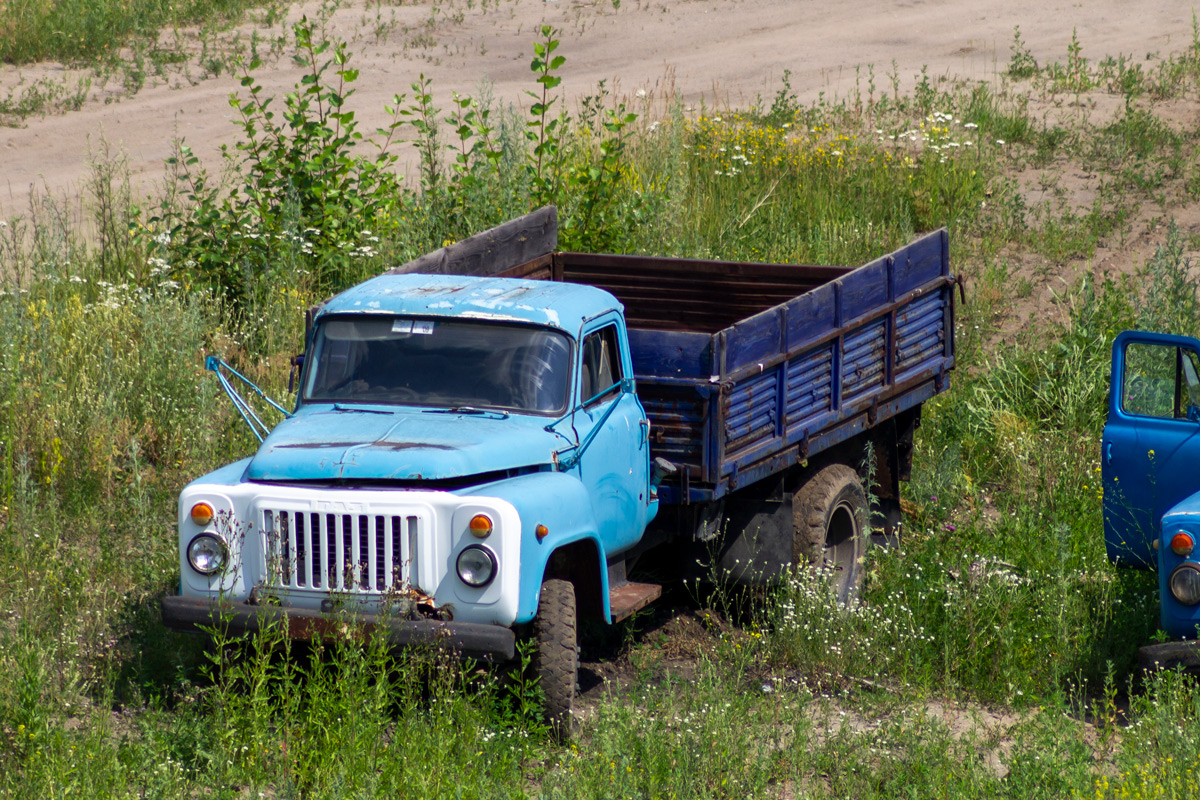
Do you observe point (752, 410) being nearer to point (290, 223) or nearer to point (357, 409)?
point (357, 409)

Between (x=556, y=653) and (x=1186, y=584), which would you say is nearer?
(x=556, y=653)

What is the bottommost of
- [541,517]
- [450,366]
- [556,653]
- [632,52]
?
[556,653]

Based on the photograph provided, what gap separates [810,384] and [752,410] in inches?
24.1

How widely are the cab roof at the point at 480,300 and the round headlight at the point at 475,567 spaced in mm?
1277

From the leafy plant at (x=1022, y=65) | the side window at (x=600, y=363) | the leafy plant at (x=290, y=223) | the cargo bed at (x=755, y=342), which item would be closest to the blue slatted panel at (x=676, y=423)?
the cargo bed at (x=755, y=342)

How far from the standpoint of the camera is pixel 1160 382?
6508 millimetres

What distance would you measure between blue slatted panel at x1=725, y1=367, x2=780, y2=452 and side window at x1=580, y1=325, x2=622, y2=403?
2.01 feet

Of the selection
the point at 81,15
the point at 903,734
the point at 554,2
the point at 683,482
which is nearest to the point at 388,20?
the point at 554,2

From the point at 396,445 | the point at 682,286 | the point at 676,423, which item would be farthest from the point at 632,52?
the point at 396,445

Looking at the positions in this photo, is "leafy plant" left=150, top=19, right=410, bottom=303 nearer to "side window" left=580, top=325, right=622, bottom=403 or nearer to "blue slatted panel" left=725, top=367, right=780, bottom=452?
"side window" left=580, top=325, right=622, bottom=403

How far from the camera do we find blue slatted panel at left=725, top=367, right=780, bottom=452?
6.74 m

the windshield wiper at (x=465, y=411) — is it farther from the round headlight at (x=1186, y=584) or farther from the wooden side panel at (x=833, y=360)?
the round headlight at (x=1186, y=584)

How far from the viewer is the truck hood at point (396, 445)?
5.38 m

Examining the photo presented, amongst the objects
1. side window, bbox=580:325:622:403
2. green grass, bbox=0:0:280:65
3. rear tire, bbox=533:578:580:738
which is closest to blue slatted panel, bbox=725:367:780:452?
side window, bbox=580:325:622:403
